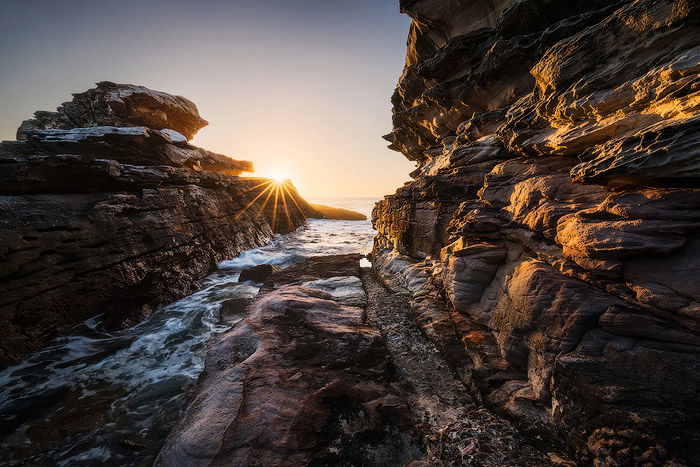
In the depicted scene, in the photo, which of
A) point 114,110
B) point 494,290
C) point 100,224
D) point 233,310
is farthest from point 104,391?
point 114,110

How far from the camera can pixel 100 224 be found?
38.1 ft

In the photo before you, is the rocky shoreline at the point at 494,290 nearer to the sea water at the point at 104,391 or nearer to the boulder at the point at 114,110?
the sea water at the point at 104,391

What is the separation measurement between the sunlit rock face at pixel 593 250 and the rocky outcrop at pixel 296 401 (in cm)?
239

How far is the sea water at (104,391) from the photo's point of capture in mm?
5336

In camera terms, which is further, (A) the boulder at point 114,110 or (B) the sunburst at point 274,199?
(B) the sunburst at point 274,199

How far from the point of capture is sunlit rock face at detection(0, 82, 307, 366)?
30.1 ft

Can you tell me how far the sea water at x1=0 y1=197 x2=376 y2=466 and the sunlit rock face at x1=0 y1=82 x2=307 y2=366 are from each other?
120 centimetres

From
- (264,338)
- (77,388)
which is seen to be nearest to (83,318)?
(77,388)

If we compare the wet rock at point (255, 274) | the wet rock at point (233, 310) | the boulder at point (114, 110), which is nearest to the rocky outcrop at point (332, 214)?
the boulder at point (114, 110)

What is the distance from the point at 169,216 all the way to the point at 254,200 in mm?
16248

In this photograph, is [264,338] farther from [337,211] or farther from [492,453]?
[337,211]

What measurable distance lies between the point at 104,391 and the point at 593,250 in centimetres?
1311

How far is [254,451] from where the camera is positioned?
13.5 feet

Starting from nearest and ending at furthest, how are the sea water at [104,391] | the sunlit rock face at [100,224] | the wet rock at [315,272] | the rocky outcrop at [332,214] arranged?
1. the sea water at [104,391]
2. the sunlit rock face at [100,224]
3. the wet rock at [315,272]
4. the rocky outcrop at [332,214]
